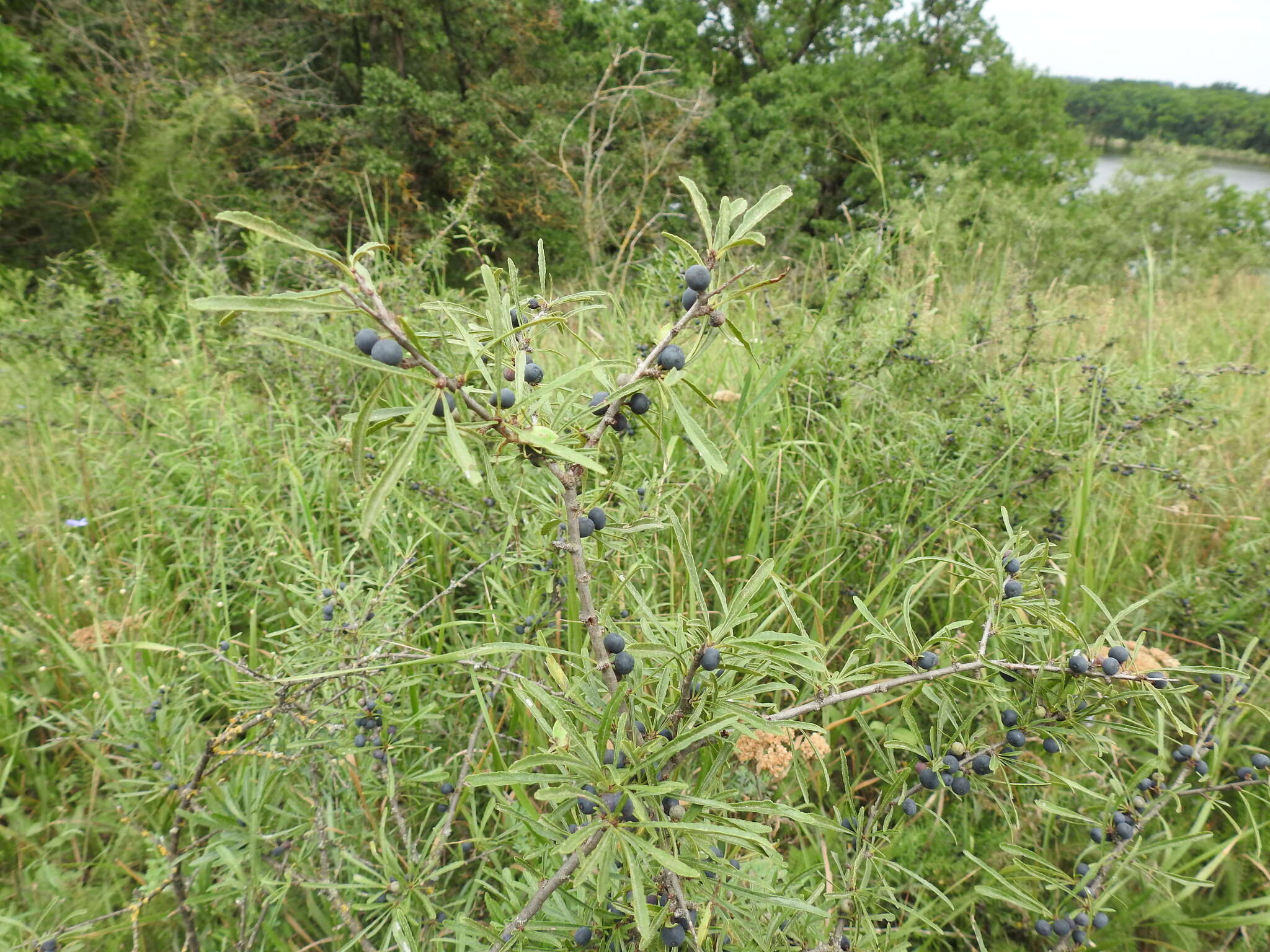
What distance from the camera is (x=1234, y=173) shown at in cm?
2156

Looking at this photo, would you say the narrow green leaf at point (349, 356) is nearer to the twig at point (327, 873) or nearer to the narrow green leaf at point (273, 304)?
the narrow green leaf at point (273, 304)

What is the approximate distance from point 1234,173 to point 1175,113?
49.9ft

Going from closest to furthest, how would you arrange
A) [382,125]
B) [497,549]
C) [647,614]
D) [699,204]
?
[699,204], [647,614], [497,549], [382,125]

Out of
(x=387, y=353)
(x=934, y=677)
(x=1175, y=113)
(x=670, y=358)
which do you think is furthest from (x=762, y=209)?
(x=1175, y=113)

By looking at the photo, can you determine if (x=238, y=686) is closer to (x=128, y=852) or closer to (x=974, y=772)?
(x=128, y=852)

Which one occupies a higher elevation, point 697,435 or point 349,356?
point 349,356

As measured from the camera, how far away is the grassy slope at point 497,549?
1.50 meters

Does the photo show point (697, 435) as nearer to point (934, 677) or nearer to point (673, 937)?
point (934, 677)

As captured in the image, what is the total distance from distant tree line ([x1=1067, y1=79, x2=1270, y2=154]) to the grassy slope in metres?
30.1

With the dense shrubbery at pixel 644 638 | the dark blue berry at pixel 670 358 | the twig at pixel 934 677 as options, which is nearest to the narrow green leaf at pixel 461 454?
the dense shrubbery at pixel 644 638

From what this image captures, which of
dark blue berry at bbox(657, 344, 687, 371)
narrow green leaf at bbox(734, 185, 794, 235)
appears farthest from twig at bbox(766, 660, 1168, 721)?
narrow green leaf at bbox(734, 185, 794, 235)

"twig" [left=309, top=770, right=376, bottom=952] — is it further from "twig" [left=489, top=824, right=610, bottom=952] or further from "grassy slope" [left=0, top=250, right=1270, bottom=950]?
"twig" [left=489, top=824, right=610, bottom=952]

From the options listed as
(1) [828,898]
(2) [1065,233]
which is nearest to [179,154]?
(1) [828,898]

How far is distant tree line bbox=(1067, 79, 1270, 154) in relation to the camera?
28250 millimetres
